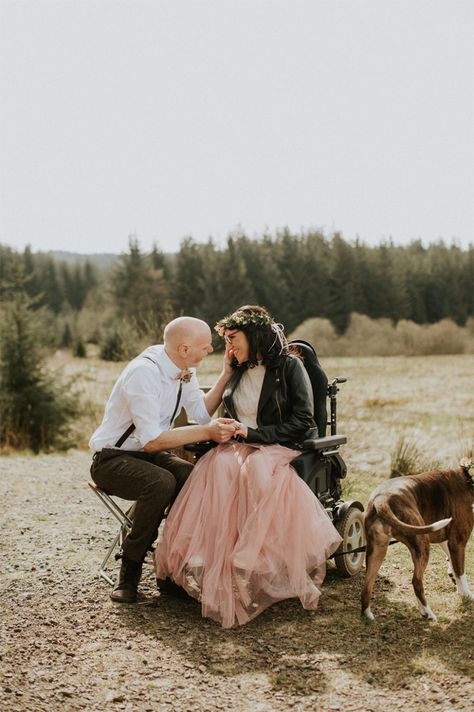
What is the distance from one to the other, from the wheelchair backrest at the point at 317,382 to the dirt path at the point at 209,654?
1066mm

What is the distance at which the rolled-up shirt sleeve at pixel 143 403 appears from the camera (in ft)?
15.5

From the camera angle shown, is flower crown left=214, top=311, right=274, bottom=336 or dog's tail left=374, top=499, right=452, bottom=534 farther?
flower crown left=214, top=311, right=274, bottom=336

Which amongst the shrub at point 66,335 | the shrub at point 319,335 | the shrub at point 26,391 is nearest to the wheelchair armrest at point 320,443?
the shrub at point 26,391

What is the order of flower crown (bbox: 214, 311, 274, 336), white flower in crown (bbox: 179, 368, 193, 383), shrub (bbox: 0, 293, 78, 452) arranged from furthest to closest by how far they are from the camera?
1. shrub (bbox: 0, 293, 78, 452)
2. white flower in crown (bbox: 179, 368, 193, 383)
3. flower crown (bbox: 214, 311, 274, 336)

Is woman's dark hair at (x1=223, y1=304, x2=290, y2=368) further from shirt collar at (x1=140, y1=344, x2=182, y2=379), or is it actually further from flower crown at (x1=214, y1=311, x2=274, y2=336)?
shirt collar at (x1=140, y1=344, x2=182, y2=379)

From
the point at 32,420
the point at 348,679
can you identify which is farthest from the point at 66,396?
the point at 348,679

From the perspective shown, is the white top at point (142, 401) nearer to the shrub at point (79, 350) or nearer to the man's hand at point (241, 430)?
the man's hand at point (241, 430)

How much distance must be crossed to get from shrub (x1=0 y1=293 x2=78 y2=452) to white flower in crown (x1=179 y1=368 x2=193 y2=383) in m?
8.60

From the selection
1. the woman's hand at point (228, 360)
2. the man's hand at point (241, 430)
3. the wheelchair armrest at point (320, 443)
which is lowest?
the wheelchair armrest at point (320, 443)

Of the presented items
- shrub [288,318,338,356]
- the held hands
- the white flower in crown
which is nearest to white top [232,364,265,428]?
the held hands

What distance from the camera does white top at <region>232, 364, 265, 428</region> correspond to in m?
4.99

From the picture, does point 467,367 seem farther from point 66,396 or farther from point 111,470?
A: point 111,470

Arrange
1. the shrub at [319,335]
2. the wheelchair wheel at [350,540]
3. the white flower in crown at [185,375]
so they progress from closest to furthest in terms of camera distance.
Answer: the white flower in crown at [185,375] → the wheelchair wheel at [350,540] → the shrub at [319,335]

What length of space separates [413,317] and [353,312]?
421 centimetres
